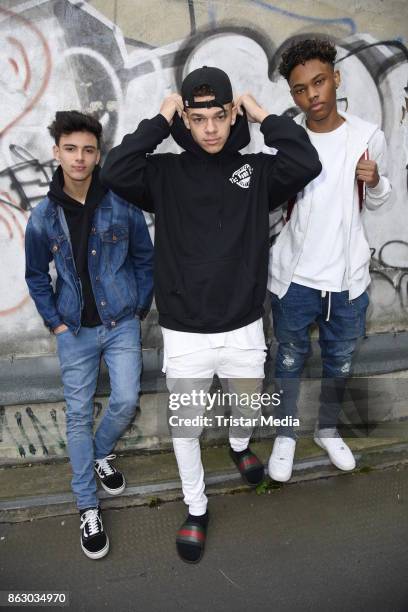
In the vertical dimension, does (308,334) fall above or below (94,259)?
below

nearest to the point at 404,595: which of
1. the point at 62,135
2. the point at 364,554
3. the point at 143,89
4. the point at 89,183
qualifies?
the point at 364,554

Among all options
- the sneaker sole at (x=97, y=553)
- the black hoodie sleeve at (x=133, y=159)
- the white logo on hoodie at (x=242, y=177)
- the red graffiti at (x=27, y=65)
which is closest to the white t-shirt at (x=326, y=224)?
the white logo on hoodie at (x=242, y=177)

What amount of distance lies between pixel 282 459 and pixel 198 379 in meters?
1.08

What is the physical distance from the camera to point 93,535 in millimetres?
2588

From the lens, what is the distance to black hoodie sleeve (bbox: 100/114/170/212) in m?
2.10

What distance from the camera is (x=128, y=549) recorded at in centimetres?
264

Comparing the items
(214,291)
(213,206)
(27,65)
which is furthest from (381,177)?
(27,65)

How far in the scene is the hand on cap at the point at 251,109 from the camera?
2.23 meters

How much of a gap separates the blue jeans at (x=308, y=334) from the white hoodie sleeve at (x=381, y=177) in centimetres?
55

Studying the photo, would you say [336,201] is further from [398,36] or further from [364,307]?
[398,36]

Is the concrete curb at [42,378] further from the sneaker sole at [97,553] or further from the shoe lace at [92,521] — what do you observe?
the sneaker sole at [97,553]

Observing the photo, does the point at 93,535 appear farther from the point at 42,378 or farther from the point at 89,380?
the point at 42,378

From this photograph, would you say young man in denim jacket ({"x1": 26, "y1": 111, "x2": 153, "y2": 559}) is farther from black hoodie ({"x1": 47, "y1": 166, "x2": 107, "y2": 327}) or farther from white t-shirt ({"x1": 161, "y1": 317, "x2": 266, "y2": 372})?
white t-shirt ({"x1": 161, "y1": 317, "x2": 266, "y2": 372})

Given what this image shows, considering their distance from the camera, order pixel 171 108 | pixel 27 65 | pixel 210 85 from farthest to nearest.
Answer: pixel 27 65 < pixel 171 108 < pixel 210 85
